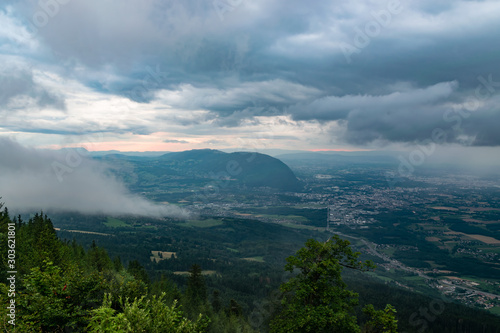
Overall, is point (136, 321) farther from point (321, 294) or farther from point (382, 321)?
point (382, 321)

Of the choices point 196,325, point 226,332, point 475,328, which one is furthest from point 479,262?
point 196,325

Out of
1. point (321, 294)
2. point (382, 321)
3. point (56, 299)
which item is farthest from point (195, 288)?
point (382, 321)

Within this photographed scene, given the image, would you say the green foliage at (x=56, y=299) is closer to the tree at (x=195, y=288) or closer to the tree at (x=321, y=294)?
the tree at (x=321, y=294)

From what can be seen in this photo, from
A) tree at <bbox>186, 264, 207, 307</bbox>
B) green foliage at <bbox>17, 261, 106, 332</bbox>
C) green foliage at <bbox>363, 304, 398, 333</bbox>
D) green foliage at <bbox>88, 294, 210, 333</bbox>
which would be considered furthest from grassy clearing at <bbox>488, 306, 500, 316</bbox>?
green foliage at <bbox>17, 261, 106, 332</bbox>

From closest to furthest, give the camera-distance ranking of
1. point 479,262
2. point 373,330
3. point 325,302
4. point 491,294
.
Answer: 1. point 373,330
2. point 325,302
3. point 491,294
4. point 479,262

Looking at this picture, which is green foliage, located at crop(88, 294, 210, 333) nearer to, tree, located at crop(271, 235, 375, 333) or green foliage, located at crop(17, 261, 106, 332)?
green foliage, located at crop(17, 261, 106, 332)

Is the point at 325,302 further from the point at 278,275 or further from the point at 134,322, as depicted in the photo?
the point at 278,275
